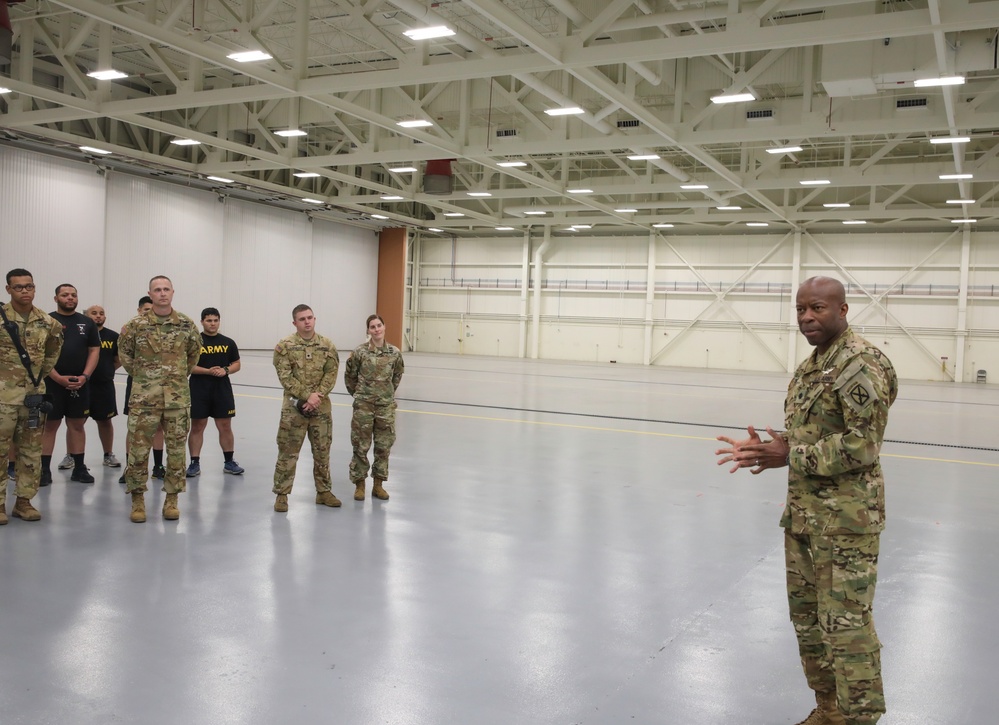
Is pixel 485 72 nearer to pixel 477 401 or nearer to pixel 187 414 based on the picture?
pixel 477 401

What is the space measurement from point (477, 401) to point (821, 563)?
13287mm

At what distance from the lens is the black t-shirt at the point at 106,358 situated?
8.15 m

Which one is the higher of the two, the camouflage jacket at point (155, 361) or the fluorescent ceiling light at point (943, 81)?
the fluorescent ceiling light at point (943, 81)

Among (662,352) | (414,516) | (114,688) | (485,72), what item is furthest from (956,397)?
(114,688)

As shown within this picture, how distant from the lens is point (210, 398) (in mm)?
8367

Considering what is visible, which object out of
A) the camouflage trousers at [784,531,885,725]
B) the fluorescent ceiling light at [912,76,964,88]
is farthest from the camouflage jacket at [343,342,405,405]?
the fluorescent ceiling light at [912,76,964,88]

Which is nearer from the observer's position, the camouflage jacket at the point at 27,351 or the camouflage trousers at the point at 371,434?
the camouflage jacket at the point at 27,351

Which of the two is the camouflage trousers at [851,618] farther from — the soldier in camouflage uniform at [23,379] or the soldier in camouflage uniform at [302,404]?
the soldier in camouflage uniform at [23,379]

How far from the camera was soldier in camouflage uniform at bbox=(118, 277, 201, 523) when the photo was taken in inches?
251

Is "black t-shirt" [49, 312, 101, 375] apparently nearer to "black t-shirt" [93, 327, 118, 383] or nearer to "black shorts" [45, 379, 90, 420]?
"black shorts" [45, 379, 90, 420]

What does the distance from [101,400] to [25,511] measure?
1.98 metres

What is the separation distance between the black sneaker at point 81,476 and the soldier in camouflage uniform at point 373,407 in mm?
2586

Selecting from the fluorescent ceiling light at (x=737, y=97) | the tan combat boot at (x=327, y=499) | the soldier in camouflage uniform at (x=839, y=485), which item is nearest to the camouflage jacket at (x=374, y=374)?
the tan combat boot at (x=327, y=499)

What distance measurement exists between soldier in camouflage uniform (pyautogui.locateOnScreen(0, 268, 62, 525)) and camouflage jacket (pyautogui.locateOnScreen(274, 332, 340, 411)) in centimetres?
177
